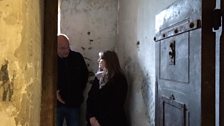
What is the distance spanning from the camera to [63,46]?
3.14m

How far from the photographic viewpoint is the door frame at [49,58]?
88 cm

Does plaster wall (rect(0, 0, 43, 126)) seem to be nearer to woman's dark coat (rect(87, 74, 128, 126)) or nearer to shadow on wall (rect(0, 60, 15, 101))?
shadow on wall (rect(0, 60, 15, 101))

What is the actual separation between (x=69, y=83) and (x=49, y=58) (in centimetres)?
234

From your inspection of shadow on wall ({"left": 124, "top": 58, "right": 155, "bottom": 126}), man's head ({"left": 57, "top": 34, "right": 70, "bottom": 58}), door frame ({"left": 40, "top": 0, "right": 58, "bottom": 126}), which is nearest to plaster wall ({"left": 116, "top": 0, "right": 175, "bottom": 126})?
shadow on wall ({"left": 124, "top": 58, "right": 155, "bottom": 126})

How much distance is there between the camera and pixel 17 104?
67cm

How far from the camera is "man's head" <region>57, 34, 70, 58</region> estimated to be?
3.11 m

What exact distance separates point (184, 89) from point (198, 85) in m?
0.15

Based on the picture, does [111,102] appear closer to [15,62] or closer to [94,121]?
[94,121]

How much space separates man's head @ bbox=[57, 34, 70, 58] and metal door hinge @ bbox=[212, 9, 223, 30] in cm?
212

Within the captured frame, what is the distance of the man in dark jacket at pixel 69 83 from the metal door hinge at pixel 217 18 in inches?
84.1

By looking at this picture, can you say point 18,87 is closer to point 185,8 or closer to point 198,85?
point 198,85

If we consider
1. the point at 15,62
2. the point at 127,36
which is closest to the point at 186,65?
the point at 15,62

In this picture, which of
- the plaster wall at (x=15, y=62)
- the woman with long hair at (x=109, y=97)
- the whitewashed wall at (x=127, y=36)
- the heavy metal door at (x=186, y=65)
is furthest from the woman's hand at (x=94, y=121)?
the plaster wall at (x=15, y=62)

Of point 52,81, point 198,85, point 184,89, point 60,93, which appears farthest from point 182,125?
point 60,93
